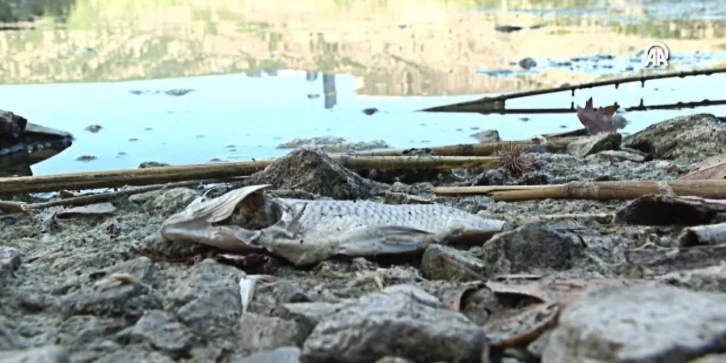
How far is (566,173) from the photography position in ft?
13.6

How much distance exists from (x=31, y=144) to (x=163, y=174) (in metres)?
2.48

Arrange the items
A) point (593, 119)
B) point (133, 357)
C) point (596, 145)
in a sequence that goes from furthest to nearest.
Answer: point (593, 119) → point (596, 145) → point (133, 357)

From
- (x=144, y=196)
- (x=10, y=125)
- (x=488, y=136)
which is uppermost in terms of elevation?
(x=10, y=125)

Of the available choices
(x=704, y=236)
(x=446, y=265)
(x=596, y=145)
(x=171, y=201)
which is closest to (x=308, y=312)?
(x=446, y=265)

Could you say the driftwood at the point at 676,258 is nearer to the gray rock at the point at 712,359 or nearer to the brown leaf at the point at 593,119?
the gray rock at the point at 712,359

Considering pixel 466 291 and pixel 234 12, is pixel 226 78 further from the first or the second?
pixel 234 12

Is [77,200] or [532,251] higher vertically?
[532,251]

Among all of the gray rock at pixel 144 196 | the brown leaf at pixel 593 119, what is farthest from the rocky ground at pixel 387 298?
the brown leaf at pixel 593 119

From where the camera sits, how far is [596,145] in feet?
15.5

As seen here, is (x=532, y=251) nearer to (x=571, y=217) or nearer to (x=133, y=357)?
(x=571, y=217)

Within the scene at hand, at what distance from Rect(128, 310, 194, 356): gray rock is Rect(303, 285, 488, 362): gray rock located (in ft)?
1.13

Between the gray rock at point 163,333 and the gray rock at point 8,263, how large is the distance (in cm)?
64

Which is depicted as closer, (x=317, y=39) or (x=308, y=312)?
(x=308, y=312)

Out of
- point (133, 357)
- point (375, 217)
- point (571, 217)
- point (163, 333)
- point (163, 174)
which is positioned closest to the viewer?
point (133, 357)
